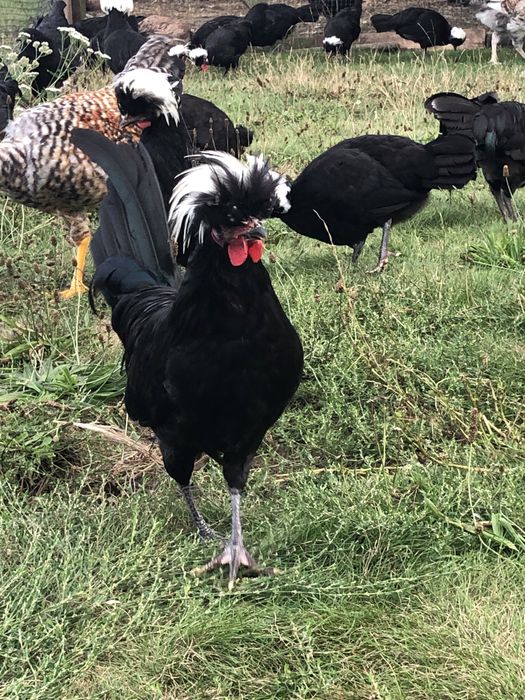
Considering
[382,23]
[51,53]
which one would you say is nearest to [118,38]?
[51,53]

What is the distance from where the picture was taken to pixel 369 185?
200 inches

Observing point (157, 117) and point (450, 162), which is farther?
point (450, 162)

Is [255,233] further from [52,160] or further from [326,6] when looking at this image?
[326,6]

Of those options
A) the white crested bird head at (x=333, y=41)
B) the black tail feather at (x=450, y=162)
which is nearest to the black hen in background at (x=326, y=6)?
the white crested bird head at (x=333, y=41)

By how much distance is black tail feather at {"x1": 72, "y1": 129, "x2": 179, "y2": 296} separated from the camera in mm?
3113

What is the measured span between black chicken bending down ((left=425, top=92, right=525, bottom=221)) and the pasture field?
110 cm

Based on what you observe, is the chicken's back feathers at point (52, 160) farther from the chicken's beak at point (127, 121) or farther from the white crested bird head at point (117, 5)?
the white crested bird head at point (117, 5)

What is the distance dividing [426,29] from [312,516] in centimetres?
1312

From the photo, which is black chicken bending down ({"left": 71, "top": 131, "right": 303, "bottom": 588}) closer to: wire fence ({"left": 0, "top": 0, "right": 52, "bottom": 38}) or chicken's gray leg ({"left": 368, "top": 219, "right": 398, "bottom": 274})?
chicken's gray leg ({"left": 368, "top": 219, "right": 398, "bottom": 274})

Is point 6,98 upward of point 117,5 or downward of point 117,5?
upward

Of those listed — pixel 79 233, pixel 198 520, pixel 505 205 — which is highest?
pixel 198 520

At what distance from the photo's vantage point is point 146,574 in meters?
2.44

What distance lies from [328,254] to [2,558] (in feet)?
11.8

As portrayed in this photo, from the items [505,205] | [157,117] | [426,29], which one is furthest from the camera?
[426,29]
